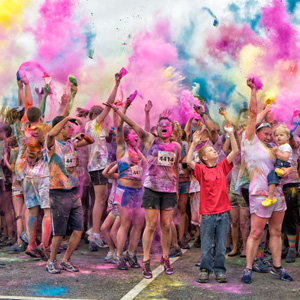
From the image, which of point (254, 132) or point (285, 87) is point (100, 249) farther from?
point (285, 87)

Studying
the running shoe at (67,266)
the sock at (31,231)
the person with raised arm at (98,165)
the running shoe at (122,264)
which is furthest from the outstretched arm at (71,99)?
the running shoe at (122,264)

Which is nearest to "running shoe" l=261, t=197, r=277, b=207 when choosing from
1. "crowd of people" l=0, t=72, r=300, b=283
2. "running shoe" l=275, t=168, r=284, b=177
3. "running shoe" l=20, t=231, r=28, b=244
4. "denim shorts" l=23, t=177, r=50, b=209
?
"crowd of people" l=0, t=72, r=300, b=283

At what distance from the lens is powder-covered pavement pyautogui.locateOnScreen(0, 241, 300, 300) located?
482cm

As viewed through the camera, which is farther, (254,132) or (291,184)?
(291,184)

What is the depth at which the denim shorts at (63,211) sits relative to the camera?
19.6ft

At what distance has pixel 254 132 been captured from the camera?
18.6 ft

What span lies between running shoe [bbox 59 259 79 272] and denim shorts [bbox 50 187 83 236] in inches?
13.7

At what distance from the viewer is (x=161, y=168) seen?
5.90 metres

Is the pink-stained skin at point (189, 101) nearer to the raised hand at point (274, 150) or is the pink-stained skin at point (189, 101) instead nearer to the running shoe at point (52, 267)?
the raised hand at point (274, 150)

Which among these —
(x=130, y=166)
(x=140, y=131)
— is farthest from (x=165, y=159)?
(x=130, y=166)

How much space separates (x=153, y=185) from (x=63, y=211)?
1146mm

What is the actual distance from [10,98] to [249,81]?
4742 millimetres

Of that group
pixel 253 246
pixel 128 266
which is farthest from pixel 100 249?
pixel 253 246

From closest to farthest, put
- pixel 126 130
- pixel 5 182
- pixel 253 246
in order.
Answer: pixel 253 246, pixel 126 130, pixel 5 182
